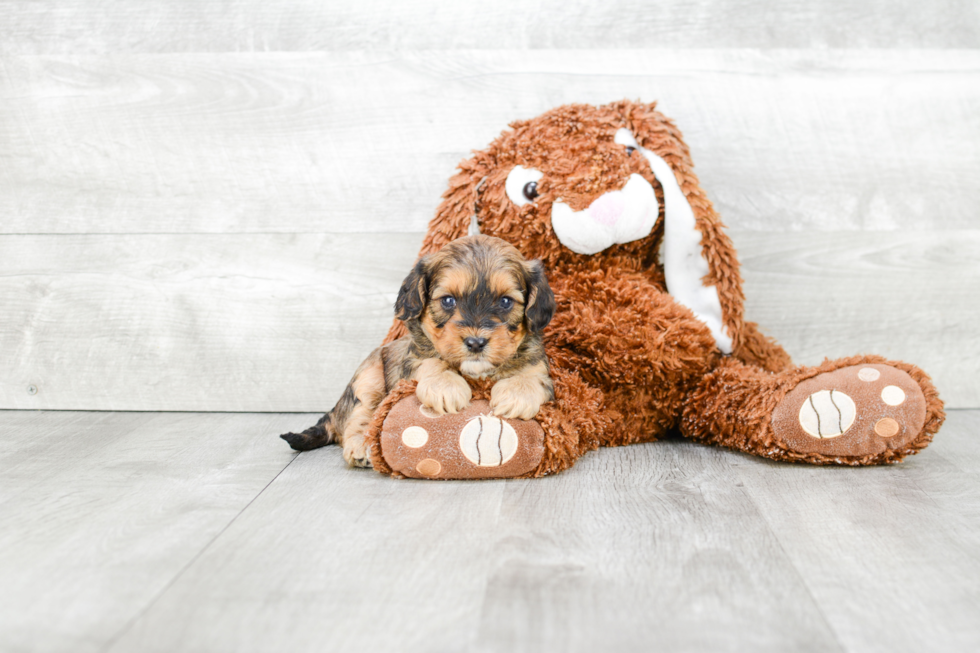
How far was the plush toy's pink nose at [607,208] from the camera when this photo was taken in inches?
84.7

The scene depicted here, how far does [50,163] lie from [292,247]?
0.97 metres

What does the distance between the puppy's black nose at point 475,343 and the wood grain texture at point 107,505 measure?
2.20ft

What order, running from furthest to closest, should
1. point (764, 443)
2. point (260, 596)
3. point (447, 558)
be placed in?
point (764, 443), point (447, 558), point (260, 596)

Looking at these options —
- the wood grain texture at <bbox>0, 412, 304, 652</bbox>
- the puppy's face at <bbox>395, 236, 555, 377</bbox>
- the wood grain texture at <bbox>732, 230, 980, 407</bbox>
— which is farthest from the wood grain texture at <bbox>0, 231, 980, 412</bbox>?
the puppy's face at <bbox>395, 236, 555, 377</bbox>

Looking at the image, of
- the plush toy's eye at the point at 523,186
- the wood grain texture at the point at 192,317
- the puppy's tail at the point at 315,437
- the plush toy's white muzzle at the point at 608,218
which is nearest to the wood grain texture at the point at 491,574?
the puppy's tail at the point at 315,437

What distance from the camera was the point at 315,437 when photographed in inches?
92.6

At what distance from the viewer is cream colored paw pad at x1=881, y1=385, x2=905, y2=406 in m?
1.96

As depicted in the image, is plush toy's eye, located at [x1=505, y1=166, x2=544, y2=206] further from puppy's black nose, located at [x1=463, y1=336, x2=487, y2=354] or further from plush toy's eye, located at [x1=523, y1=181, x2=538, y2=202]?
puppy's black nose, located at [x1=463, y1=336, x2=487, y2=354]

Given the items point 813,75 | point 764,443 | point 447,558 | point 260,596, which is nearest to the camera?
point 260,596

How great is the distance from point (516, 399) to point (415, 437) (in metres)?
0.28

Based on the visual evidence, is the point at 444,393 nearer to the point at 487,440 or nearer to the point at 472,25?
the point at 487,440

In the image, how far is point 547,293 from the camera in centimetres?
197

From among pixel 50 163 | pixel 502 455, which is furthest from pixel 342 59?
pixel 502 455

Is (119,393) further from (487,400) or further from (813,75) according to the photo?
(813,75)
